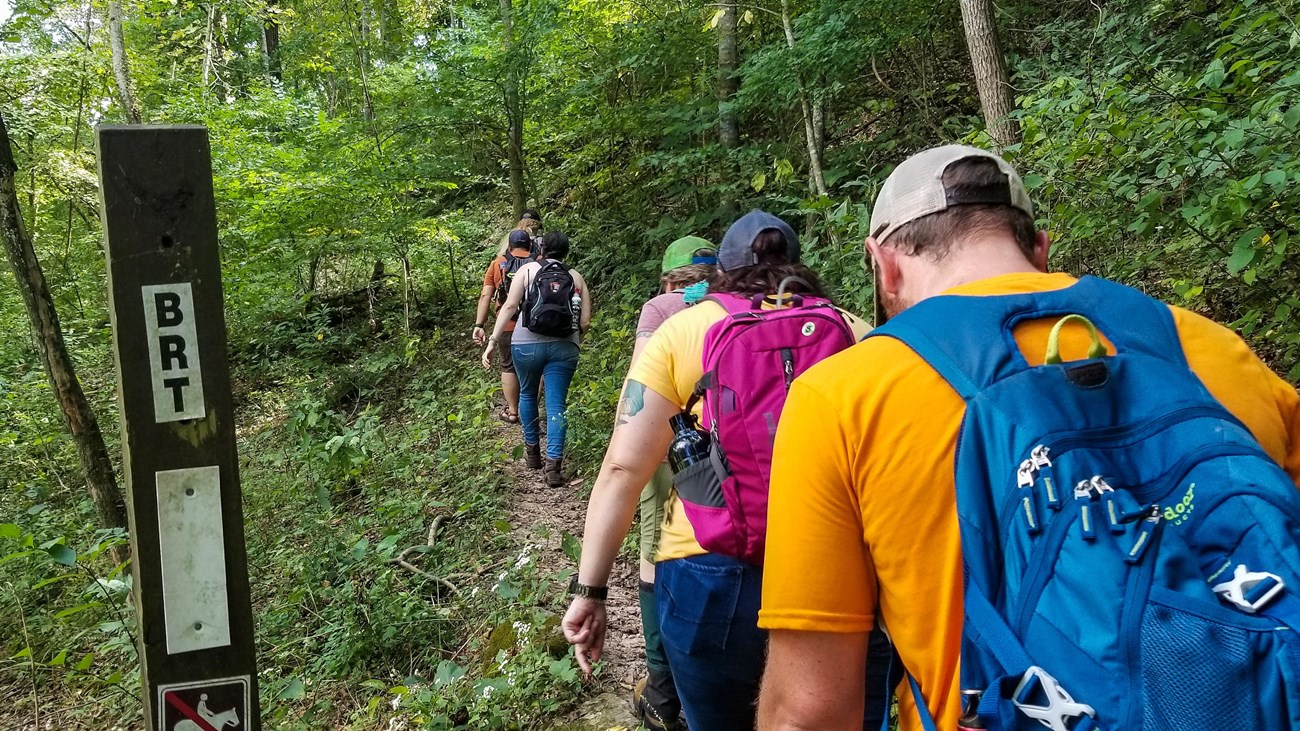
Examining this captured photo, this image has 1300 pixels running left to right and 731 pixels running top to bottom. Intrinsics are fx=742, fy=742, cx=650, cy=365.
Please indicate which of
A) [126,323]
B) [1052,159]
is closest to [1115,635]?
[126,323]

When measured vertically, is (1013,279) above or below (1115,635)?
above

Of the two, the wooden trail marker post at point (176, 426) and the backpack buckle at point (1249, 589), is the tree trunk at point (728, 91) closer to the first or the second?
the wooden trail marker post at point (176, 426)

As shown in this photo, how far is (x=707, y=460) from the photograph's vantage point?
6.15 feet

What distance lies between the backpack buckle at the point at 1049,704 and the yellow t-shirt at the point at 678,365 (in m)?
1.17

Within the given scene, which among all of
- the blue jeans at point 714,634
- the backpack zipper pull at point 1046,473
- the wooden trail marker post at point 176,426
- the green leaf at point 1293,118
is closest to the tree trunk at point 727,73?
the green leaf at point 1293,118

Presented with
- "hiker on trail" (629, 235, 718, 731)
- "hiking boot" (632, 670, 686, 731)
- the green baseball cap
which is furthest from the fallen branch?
the green baseball cap

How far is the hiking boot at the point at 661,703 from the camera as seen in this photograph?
113 inches

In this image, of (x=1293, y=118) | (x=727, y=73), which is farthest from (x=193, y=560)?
(x=727, y=73)

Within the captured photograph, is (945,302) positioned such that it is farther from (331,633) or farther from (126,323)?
(331,633)

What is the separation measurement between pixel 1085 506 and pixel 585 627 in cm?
165

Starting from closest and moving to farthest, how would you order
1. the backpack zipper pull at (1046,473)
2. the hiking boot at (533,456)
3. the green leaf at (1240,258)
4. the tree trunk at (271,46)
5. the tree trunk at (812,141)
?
the backpack zipper pull at (1046,473)
the green leaf at (1240,258)
the hiking boot at (533,456)
the tree trunk at (812,141)
the tree trunk at (271,46)

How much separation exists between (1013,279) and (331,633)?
4435 mm

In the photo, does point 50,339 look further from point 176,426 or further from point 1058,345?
point 1058,345

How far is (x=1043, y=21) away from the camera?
8.45 metres
